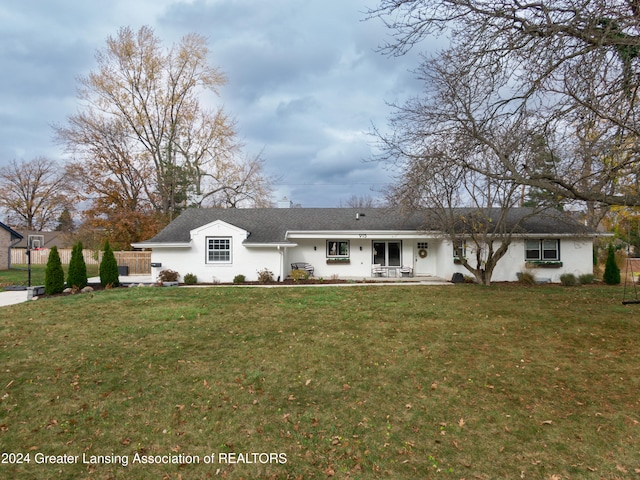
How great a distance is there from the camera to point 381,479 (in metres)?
3.10

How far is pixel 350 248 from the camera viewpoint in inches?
738

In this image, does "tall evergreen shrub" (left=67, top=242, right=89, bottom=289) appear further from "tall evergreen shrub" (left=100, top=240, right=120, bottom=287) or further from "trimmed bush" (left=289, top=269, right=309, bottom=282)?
"trimmed bush" (left=289, top=269, right=309, bottom=282)

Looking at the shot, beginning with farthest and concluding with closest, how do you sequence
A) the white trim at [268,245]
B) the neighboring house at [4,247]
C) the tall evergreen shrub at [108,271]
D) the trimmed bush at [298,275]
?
the neighboring house at [4,247] → the trimmed bush at [298,275] → the white trim at [268,245] → the tall evergreen shrub at [108,271]

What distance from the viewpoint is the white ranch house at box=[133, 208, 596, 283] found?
16.9 m

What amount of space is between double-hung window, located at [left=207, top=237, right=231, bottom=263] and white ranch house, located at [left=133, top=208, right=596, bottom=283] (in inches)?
1.8

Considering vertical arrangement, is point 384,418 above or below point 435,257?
below

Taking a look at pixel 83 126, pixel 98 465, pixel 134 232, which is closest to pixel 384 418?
pixel 98 465

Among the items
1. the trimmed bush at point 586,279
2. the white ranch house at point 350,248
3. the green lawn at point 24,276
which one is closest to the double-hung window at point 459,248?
the white ranch house at point 350,248

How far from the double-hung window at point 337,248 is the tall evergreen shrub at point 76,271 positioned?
11.0m

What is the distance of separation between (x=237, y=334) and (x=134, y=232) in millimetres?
23031

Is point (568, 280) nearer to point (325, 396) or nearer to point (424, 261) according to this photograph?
point (424, 261)

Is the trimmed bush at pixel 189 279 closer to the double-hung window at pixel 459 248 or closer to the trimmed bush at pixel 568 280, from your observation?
the double-hung window at pixel 459 248

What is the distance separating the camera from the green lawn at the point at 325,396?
335 centimetres

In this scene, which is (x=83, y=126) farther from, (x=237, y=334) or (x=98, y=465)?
(x=98, y=465)
